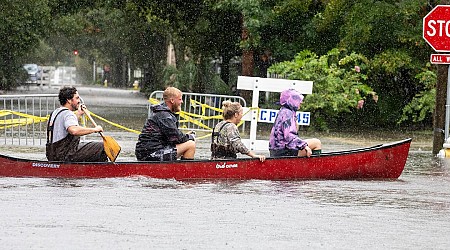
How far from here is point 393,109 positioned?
106 feet

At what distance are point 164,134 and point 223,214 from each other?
380cm

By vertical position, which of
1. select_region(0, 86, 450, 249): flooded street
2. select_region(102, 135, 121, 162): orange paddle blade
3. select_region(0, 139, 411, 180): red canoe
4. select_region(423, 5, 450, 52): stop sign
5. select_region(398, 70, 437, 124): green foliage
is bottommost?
select_region(0, 86, 450, 249): flooded street

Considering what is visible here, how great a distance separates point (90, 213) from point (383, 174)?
5.87m

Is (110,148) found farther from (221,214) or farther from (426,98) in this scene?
(426,98)

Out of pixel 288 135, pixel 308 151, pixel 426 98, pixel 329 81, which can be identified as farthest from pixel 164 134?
pixel 329 81

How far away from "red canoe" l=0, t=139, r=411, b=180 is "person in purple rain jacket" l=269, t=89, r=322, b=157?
45 cm

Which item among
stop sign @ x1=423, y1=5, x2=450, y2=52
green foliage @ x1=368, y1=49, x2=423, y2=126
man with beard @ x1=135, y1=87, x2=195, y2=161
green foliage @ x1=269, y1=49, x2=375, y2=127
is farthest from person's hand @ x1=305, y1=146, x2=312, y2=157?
green foliage @ x1=368, y1=49, x2=423, y2=126

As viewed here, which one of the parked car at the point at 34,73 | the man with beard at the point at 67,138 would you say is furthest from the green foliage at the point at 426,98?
the parked car at the point at 34,73

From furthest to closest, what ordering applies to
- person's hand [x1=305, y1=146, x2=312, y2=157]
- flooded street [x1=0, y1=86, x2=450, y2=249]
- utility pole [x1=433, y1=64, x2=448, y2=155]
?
1. utility pole [x1=433, y1=64, x2=448, y2=155]
2. person's hand [x1=305, y1=146, x2=312, y2=157]
3. flooded street [x1=0, y1=86, x2=450, y2=249]

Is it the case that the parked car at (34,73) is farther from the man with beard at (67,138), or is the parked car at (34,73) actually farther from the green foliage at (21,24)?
the man with beard at (67,138)

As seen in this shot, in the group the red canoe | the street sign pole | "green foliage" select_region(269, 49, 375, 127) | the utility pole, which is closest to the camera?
the red canoe

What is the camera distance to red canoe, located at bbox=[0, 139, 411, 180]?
14.2m

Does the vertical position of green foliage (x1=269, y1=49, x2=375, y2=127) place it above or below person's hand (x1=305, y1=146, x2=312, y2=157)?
above

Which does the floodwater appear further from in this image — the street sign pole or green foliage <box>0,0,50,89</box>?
green foliage <box>0,0,50,89</box>
